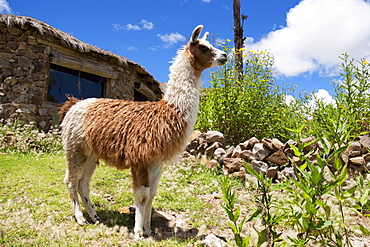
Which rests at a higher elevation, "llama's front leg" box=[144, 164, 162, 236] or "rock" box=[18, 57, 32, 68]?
"rock" box=[18, 57, 32, 68]

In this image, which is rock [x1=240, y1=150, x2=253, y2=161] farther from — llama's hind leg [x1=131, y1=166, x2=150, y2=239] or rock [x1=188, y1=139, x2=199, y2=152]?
llama's hind leg [x1=131, y1=166, x2=150, y2=239]

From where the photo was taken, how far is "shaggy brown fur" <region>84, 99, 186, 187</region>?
3336 mm

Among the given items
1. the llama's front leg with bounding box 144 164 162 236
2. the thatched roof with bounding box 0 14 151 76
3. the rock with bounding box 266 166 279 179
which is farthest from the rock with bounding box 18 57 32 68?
the rock with bounding box 266 166 279 179

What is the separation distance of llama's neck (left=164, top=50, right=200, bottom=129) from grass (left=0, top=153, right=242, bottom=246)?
4.63 feet

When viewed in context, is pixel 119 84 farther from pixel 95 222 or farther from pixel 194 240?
pixel 194 240

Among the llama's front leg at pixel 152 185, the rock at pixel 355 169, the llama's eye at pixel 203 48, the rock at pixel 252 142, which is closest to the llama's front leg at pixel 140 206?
the llama's front leg at pixel 152 185

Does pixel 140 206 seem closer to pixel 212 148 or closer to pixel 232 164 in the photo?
pixel 232 164

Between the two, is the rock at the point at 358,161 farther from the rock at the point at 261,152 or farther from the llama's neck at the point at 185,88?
the llama's neck at the point at 185,88

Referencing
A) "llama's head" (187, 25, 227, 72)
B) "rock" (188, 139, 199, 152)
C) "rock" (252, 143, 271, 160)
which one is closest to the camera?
"llama's head" (187, 25, 227, 72)

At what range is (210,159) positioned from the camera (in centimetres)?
662

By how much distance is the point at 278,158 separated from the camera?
5742 millimetres

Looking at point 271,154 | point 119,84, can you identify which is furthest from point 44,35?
point 271,154

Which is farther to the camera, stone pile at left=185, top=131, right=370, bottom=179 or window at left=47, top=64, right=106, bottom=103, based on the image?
window at left=47, top=64, right=106, bottom=103

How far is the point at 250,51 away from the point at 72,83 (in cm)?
740
